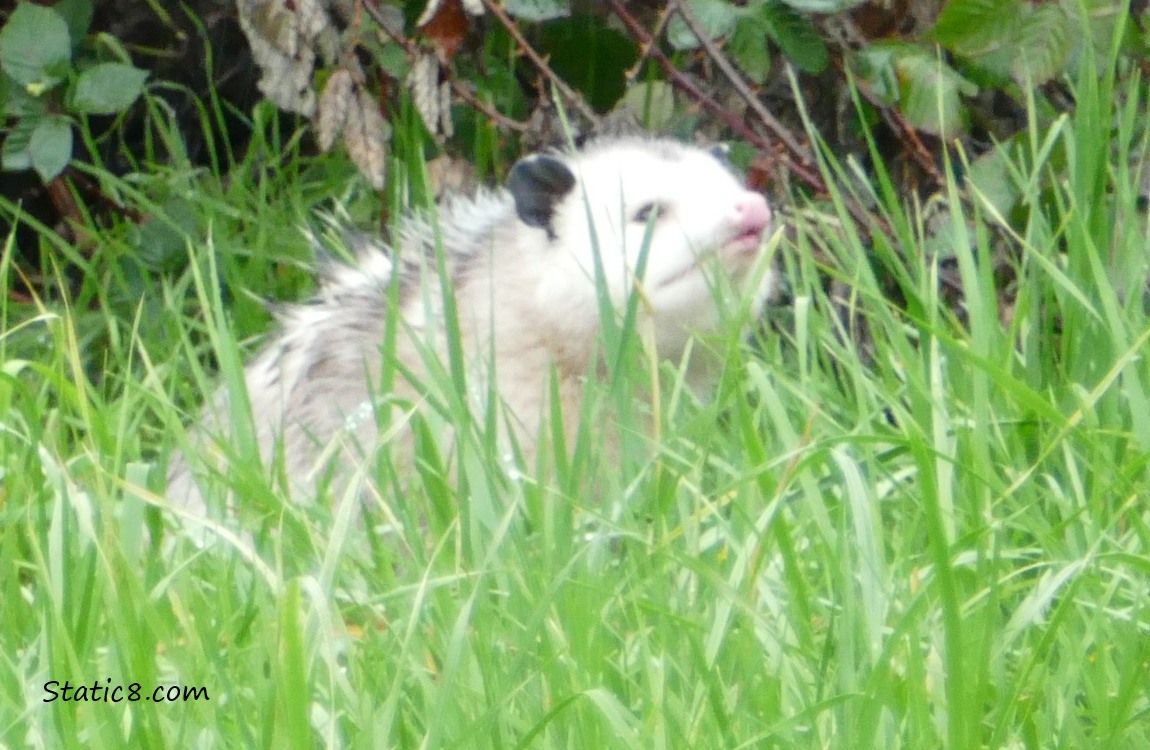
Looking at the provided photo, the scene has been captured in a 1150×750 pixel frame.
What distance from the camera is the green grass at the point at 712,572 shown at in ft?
6.01

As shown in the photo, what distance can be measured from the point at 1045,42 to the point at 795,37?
50 centimetres

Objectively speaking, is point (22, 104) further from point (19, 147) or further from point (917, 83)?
point (917, 83)

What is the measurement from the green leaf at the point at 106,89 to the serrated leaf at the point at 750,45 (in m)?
1.24

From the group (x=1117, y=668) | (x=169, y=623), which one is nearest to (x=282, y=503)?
(x=169, y=623)

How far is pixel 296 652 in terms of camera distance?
168 centimetres

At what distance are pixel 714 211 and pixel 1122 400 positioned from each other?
78cm

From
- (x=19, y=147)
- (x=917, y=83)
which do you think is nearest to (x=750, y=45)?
(x=917, y=83)

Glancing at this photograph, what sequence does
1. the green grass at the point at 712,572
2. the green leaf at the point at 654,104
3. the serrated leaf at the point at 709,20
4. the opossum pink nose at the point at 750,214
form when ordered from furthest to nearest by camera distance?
the green leaf at the point at 654,104, the serrated leaf at the point at 709,20, the opossum pink nose at the point at 750,214, the green grass at the point at 712,572

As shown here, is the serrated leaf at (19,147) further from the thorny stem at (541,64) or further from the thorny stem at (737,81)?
the thorny stem at (737,81)

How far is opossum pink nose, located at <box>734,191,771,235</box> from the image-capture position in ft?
10.0

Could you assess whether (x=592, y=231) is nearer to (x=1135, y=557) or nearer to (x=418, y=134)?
(x=1135, y=557)

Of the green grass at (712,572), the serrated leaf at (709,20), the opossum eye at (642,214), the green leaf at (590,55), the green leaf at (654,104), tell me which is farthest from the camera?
the green leaf at (654,104)

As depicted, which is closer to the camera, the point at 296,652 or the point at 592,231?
the point at 296,652

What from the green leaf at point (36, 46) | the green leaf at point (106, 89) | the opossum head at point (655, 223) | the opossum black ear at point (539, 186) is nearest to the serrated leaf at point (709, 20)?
the opossum head at point (655, 223)
